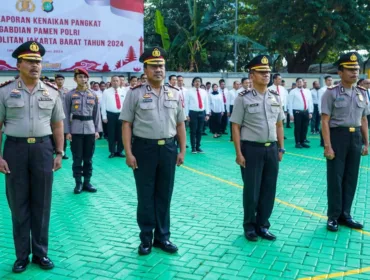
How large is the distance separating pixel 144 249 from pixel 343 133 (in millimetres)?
2455

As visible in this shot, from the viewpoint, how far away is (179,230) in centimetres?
484

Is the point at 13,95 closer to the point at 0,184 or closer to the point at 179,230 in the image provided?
the point at 179,230

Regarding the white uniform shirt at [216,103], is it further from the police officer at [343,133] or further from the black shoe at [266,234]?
the black shoe at [266,234]

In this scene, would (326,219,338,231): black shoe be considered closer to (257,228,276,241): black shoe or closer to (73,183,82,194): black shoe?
(257,228,276,241): black shoe

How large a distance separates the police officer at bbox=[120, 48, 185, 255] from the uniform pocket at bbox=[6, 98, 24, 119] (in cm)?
89

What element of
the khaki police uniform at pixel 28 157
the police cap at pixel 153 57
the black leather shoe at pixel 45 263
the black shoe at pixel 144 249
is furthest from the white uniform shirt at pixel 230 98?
the black leather shoe at pixel 45 263

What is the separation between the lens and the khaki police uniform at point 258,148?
443 centimetres

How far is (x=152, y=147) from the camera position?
4.05 metres

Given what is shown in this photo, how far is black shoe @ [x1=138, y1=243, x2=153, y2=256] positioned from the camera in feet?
13.5

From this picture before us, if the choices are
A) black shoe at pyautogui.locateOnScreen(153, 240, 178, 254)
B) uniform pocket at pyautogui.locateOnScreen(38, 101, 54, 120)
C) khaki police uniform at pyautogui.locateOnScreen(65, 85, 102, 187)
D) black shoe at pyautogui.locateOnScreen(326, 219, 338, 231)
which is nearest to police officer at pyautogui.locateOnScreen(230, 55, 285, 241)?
black shoe at pyautogui.locateOnScreen(326, 219, 338, 231)

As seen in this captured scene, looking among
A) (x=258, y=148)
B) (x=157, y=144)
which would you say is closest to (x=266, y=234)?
(x=258, y=148)

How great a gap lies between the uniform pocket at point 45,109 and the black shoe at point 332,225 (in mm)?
3157

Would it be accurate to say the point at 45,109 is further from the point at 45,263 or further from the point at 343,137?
the point at 343,137

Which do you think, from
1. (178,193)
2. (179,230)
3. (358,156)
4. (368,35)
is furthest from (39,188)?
(368,35)
